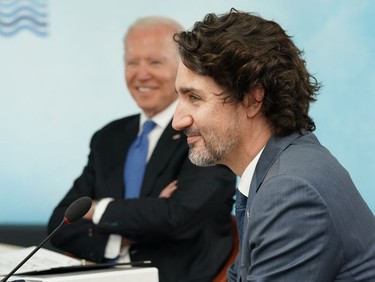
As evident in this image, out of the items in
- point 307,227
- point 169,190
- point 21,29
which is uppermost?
point 21,29

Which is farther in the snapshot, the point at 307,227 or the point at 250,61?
the point at 250,61

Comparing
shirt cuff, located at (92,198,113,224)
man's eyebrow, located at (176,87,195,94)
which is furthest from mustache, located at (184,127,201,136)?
shirt cuff, located at (92,198,113,224)

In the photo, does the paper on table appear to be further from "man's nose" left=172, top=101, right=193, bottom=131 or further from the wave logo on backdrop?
the wave logo on backdrop

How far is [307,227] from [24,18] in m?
3.51

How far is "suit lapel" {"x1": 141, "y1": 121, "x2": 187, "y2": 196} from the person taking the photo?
4578 mm

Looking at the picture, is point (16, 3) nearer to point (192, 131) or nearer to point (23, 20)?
point (23, 20)

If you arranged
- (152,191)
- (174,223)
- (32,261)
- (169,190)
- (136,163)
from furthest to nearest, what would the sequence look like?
(136,163)
(152,191)
(169,190)
(174,223)
(32,261)

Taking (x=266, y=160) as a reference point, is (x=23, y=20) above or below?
above

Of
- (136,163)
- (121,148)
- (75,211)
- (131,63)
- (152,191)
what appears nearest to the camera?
(75,211)

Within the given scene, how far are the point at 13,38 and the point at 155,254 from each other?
1.95 m

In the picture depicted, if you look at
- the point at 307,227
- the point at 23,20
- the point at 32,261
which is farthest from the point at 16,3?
the point at 307,227

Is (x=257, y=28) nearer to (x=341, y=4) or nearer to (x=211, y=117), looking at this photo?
(x=211, y=117)

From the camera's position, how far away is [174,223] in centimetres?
431

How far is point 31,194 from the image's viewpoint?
5645mm
